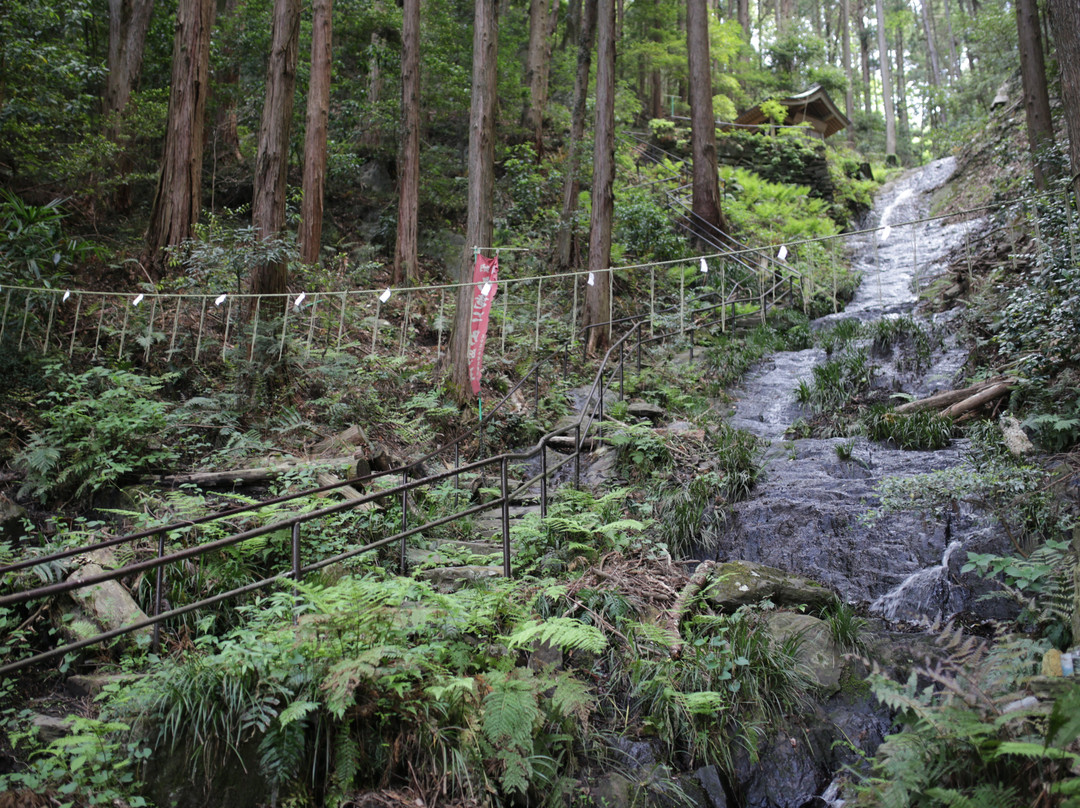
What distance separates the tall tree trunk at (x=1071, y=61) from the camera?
6.72m

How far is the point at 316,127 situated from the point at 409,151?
6.59ft

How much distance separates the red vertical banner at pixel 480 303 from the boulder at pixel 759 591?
4.77 m

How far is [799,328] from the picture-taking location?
13547mm

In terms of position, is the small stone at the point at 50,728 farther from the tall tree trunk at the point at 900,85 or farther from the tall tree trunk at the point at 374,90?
the tall tree trunk at the point at 900,85

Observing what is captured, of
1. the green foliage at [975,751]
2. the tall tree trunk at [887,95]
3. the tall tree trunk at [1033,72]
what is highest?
the tall tree trunk at [887,95]

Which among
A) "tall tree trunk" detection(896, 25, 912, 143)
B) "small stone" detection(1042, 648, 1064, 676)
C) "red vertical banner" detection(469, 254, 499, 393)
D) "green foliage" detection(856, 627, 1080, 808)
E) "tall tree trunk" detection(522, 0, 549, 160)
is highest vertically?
"tall tree trunk" detection(896, 25, 912, 143)

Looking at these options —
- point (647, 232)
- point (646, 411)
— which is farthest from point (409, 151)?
point (646, 411)

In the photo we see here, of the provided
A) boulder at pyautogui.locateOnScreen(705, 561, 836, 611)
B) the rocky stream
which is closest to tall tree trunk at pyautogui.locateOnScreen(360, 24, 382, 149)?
the rocky stream

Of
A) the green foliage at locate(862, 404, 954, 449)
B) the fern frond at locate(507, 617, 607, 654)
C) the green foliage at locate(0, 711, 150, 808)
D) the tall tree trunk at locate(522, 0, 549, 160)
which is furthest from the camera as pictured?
the tall tree trunk at locate(522, 0, 549, 160)

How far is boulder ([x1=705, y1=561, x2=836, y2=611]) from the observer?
566cm

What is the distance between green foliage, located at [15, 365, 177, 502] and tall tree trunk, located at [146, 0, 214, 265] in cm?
389

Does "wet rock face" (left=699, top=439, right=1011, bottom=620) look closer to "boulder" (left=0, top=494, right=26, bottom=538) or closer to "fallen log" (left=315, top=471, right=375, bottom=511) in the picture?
"fallen log" (left=315, top=471, right=375, bottom=511)

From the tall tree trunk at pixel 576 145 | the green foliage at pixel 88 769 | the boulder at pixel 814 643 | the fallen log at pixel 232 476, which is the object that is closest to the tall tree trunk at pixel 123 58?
the tall tree trunk at pixel 576 145

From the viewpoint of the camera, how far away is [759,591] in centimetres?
572
